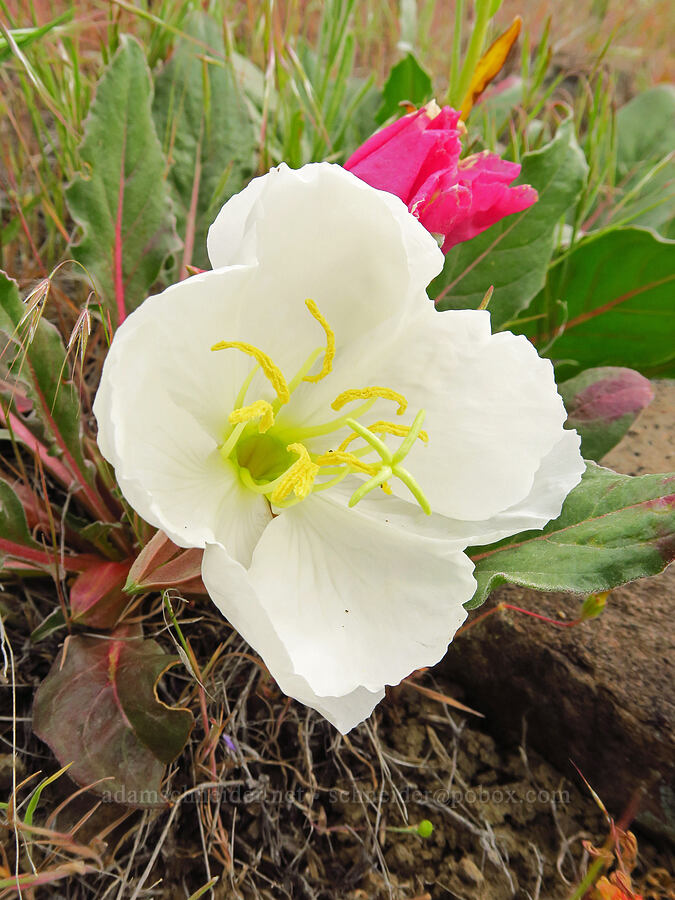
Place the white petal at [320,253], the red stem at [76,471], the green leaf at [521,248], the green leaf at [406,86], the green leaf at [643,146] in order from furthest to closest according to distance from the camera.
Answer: the green leaf at [643,146] → the green leaf at [406,86] → the green leaf at [521,248] → the red stem at [76,471] → the white petal at [320,253]

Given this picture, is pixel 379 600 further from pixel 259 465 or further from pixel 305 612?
pixel 259 465

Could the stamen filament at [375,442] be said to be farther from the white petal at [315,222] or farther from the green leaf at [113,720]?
the green leaf at [113,720]

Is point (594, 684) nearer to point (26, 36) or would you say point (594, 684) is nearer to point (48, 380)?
point (48, 380)

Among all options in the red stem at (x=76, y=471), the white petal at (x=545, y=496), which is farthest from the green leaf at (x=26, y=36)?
the white petal at (x=545, y=496)

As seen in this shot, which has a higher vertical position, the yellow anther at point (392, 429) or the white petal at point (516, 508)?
the yellow anther at point (392, 429)

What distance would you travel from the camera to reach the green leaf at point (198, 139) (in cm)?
155

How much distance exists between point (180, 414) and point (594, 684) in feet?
2.57

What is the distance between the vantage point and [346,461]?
91cm

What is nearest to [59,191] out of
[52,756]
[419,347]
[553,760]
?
[419,347]

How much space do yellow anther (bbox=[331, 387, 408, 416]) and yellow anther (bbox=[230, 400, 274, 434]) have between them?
0.29 ft

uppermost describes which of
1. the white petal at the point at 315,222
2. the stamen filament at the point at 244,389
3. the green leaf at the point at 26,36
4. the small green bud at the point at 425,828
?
the green leaf at the point at 26,36

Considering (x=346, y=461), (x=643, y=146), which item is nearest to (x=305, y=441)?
(x=346, y=461)

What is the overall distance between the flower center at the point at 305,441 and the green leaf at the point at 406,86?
974mm

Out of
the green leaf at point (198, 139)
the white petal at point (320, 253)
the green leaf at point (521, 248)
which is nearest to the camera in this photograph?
the white petal at point (320, 253)
